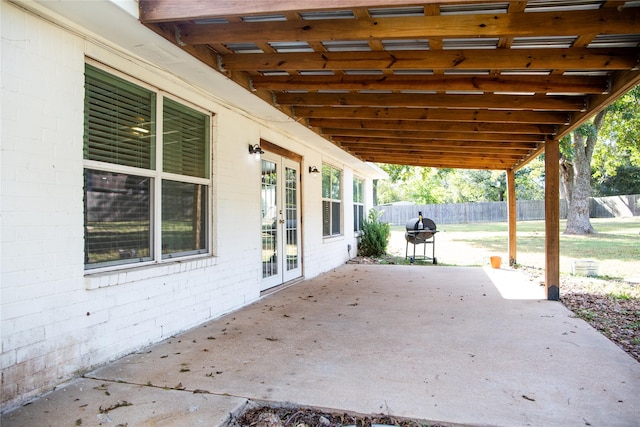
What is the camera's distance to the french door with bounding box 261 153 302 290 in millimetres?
6156

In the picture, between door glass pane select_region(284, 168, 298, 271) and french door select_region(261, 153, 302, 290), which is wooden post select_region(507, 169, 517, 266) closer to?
french door select_region(261, 153, 302, 290)

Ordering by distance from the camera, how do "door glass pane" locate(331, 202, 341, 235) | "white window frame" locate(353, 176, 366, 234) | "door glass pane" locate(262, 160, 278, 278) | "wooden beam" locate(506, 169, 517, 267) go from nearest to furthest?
"door glass pane" locate(262, 160, 278, 278) < "wooden beam" locate(506, 169, 517, 267) < "door glass pane" locate(331, 202, 341, 235) < "white window frame" locate(353, 176, 366, 234)

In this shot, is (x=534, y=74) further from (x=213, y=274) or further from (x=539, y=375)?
(x=213, y=274)

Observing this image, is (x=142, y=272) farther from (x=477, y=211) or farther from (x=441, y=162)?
(x=477, y=211)

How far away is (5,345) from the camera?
2436 mm

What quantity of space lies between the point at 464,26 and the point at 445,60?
691 mm

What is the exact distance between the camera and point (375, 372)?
310cm

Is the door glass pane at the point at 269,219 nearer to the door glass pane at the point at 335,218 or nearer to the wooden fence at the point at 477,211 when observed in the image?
the door glass pane at the point at 335,218

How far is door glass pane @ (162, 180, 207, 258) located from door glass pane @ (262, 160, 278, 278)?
60.3 inches

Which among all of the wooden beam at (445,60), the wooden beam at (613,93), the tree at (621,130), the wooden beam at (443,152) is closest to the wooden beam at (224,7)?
the wooden beam at (445,60)

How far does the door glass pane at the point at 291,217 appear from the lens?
22.7 ft

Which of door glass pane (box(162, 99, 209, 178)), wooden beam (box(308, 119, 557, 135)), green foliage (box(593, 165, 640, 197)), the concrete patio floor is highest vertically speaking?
green foliage (box(593, 165, 640, 197))

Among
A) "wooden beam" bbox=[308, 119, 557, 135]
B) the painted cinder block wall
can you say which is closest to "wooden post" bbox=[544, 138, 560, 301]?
"wooden beam" bbox=[308, 119, 557, 135]

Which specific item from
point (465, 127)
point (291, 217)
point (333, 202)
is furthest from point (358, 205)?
point (465, 127)
